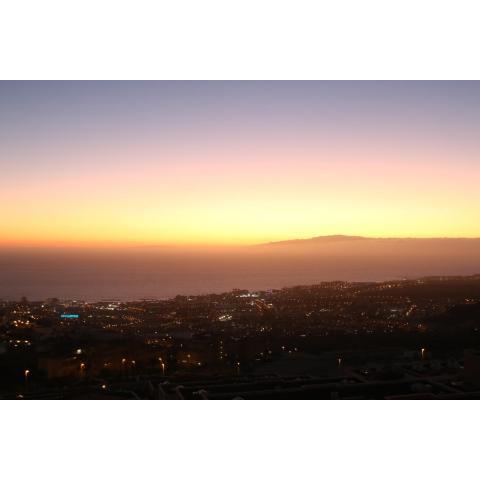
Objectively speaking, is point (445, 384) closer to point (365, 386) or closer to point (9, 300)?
point (365, 386)

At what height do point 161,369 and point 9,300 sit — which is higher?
point 9,300

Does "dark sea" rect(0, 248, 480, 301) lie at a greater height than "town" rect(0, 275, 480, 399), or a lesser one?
greater

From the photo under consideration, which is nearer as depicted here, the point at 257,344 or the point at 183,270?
the point at 257,344

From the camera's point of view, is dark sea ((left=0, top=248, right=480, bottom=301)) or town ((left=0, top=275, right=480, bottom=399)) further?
dark sea ((left=0, top=248, right=480, bottom=301))

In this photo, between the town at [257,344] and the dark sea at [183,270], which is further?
the dark sea at [183,270]

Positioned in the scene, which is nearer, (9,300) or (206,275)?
(9,300)

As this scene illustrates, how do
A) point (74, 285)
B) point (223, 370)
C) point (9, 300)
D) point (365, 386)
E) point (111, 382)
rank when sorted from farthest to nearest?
point (74, 285), point (9, 300), point (223, 370), point (111, 382), point (365, 386)

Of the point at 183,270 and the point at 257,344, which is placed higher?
the point at 183,270

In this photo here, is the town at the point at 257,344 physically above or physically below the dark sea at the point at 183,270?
below
